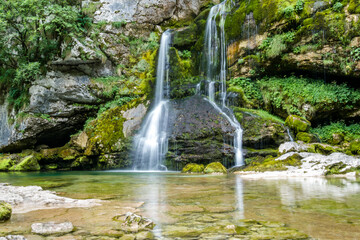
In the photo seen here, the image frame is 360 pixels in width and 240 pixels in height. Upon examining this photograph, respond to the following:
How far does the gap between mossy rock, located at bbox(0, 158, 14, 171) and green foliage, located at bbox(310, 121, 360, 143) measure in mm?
15873

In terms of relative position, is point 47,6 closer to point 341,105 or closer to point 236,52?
point 236,52

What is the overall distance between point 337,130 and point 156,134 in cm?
910

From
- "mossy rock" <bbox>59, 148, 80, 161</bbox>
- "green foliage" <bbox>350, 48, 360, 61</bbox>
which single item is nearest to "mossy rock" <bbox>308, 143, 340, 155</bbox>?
"green foliage" <bbox>350, 48, 360, 61</bbox>

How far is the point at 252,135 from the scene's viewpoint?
11266mm

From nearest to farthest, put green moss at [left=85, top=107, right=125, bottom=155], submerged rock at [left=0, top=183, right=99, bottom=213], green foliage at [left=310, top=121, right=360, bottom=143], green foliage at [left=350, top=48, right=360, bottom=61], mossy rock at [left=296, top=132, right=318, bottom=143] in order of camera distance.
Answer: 1. submerged rock at [left=0, top=183, right=99, bottom=213]
2. mossy rock at [left=296, top=132, right=318, bottom=143]
3. green foliage at [left=350, top=48, right=360, bottom=61]
4. green foliage at [left=310, top=121, right=360, bottom=143]
5. green moss at [left=85, top=107, right=125, bottom=155]

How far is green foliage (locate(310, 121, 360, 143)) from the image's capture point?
12.5 m

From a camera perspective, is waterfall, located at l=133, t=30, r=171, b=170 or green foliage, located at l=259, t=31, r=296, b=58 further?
green foliage, located at l=259, t=31, r=296, b=58

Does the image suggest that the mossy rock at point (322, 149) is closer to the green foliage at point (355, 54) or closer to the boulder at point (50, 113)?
the green foliage at point (355, 54)

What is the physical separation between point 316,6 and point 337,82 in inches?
160

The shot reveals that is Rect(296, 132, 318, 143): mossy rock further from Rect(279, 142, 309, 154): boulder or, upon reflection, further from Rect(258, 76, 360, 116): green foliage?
Rect(258, 76, 360, 116): green foliage

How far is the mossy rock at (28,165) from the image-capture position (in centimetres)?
1307

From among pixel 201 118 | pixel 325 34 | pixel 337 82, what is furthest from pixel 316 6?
pixel 201 118

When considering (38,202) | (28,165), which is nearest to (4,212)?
(38,202)

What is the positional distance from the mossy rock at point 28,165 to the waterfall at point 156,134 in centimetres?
551
